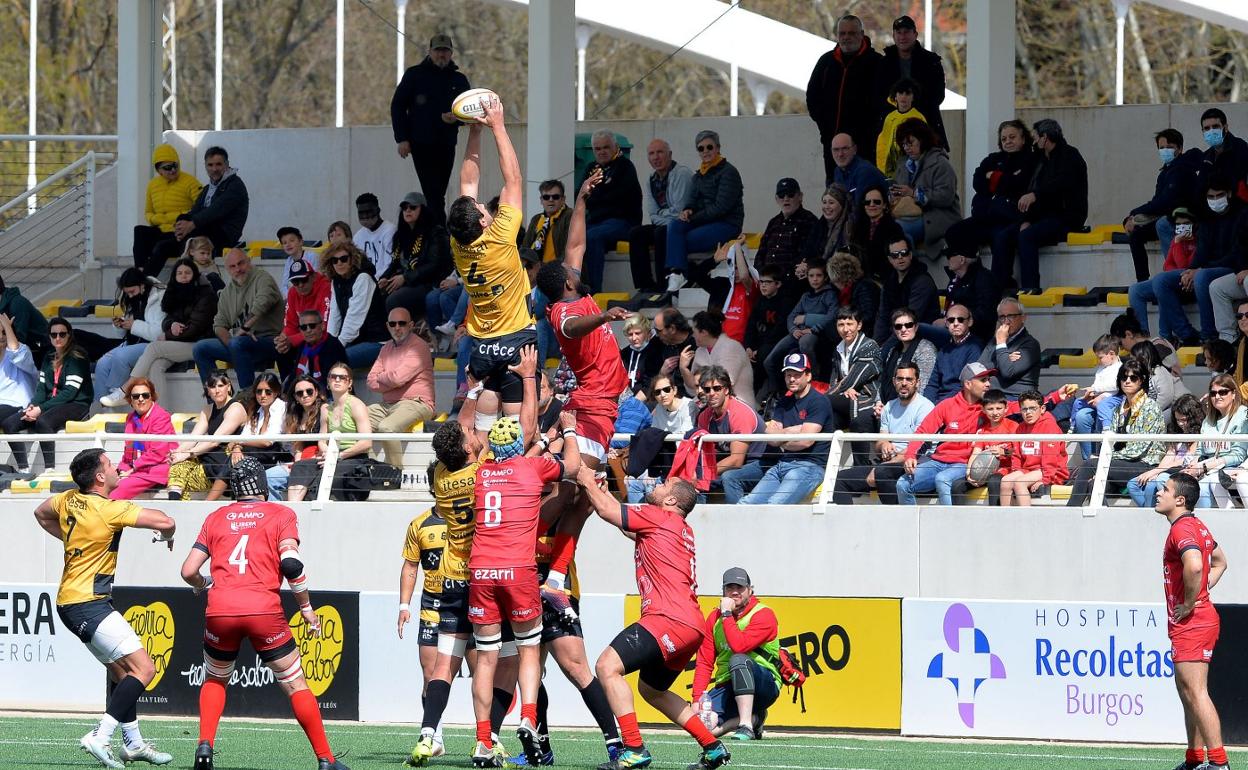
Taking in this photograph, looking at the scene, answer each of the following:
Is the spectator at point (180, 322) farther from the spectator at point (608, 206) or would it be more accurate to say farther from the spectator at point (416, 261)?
the spectator at point (608, 206)

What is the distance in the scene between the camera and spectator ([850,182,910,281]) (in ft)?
56.6

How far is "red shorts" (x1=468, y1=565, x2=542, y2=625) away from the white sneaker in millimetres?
9124

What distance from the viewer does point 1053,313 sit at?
58.1ft

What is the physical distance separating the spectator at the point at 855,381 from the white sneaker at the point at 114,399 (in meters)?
7.16

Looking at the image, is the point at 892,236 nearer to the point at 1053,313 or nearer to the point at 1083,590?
the point at 1053,313

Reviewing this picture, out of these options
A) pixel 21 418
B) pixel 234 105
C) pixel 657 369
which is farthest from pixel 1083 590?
pixel 234 105

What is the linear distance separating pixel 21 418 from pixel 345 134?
6.30 metres

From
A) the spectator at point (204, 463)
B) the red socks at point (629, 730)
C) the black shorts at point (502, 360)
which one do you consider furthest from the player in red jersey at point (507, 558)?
the spectator at point (204, 463)

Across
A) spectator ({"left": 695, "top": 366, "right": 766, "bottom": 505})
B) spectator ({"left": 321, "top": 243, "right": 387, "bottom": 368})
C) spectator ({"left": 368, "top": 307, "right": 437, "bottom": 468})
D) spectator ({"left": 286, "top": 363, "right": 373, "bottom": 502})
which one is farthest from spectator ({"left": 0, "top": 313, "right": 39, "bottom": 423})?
spectator ({"left": 695, "top": 366, "right": 766, "bottom": 505})

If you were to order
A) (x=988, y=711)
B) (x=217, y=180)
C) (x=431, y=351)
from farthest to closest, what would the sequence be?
(x=217, y=180), (x=431, y=351), (x=988, y=711)

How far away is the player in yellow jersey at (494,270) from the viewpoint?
11484 mm

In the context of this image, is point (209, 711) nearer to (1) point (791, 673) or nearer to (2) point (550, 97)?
(1) point (791, 673)

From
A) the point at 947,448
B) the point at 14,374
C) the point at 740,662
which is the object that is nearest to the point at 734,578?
the point at 740,662

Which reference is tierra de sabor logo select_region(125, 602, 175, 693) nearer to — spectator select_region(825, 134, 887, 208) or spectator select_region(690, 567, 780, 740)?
spectator select_region(690, 567, 780, 740)
